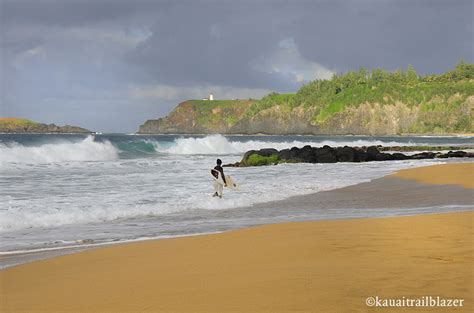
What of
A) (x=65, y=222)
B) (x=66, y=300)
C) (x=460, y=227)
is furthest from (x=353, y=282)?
(x=65, y=222)

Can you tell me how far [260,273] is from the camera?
22.3 ft

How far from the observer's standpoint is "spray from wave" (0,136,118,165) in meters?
41.7

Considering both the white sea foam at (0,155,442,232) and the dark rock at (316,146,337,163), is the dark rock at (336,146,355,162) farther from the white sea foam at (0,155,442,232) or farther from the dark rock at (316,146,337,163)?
the white sea foam at (0,155,442,232)

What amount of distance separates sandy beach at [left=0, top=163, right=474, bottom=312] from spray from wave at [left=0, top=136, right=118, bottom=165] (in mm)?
31064

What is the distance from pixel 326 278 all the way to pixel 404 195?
494 inches

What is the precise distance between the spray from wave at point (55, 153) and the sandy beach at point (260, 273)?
1223 inches

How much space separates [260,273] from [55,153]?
42389 mm

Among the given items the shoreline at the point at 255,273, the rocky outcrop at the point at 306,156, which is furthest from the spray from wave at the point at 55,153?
the shoreline at the point at 255,273

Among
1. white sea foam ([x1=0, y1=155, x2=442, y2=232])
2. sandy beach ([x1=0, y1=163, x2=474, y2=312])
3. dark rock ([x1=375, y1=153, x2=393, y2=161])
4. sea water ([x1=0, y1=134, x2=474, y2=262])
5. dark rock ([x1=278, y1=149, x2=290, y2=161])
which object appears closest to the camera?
sandy beach ([x1=0, y1=163, x2=474, y2=312])

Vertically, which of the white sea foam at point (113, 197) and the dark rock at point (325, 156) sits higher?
the dark rock at point (325, 156)

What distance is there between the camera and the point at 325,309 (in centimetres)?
522

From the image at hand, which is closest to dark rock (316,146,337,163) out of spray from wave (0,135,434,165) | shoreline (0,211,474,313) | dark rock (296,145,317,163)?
dark rock (296,145,317,163)

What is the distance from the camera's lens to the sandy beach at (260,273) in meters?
5.58

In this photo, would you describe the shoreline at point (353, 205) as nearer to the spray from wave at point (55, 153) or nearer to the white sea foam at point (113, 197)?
the white sea foam at point (113, 197)
